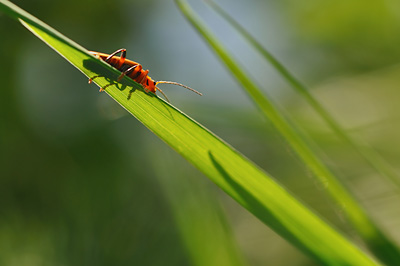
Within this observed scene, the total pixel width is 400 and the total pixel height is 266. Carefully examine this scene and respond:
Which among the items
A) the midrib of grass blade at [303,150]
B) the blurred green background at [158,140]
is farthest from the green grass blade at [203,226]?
the midrib of grass blade at [303,150]

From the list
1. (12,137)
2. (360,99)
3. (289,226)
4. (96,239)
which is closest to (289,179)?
(360,99)

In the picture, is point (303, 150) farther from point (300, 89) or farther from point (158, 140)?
point (158, 140)

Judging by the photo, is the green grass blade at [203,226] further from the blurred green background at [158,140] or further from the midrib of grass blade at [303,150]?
the midrib of grass blade at [303,150]

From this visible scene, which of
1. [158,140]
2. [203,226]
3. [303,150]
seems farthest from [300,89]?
[158,140]

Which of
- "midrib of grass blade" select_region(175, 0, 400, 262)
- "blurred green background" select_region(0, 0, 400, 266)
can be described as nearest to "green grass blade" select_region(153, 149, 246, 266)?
"blurred green background" select_region(0, 0, 400, 266)

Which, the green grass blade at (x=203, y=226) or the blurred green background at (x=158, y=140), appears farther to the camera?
the blurred green background at (x=158, y=140)

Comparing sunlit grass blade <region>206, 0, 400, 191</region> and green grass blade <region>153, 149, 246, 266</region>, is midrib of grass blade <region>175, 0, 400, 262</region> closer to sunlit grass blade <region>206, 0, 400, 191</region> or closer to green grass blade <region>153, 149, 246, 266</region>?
sunlit grass blade <region>206, 0, 400, 191</region>
